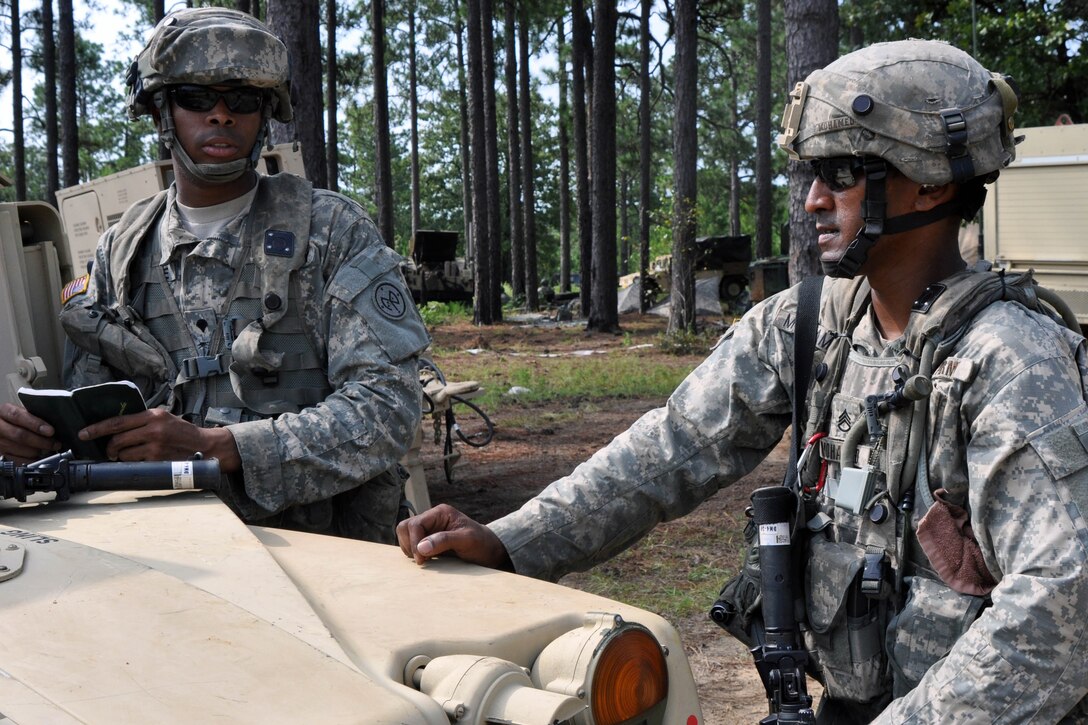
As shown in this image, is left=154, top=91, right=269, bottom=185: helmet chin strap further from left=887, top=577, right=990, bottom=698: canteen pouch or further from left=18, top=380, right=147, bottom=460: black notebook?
left=887, top=577, right=990, bottom=698: canteen pouch

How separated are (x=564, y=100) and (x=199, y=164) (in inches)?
1265

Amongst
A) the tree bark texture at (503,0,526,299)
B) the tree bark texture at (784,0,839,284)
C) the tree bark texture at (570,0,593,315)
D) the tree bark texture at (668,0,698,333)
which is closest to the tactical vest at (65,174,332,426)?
the tree bark texture at (784,0,839,284)

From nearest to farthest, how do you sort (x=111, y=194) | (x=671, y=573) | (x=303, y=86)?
1. (x=671, y=573)
2. (x=111, y=194)
3. (x=303, y=86)

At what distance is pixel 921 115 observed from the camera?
2.37 m

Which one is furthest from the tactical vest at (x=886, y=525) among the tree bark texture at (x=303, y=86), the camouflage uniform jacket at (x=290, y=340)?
the tree bark texture at (x=303, y=86)

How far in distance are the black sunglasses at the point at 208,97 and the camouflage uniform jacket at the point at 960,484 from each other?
1449 mm

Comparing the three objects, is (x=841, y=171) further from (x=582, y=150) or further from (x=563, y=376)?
(x=582, y=150)

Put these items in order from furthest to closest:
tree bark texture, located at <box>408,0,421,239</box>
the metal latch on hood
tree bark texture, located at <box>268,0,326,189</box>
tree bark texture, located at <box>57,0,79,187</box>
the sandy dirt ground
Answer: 1. tree bark texture, located at <box>408,0,421,239</box>
2. tree bark texture, located at <box>57,0,79,187</box>
3. tree bark texture, located at <box>268,0,326,189</box>
4. the sandy dirt ground
5. the metal latch on hood

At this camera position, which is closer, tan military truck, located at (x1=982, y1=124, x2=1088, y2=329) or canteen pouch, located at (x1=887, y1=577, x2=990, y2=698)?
canteen pouch, located at (x1=887, y1=577, x2=990, y2=698)

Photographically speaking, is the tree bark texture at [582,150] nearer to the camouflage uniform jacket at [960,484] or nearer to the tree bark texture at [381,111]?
Result: the tree bark texture at [381,111]

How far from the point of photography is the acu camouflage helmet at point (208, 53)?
10.6 ft

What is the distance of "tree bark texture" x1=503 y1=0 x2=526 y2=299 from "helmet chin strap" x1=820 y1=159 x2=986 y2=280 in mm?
25205

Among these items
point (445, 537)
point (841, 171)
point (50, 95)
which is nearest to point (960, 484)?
point (841, 171)

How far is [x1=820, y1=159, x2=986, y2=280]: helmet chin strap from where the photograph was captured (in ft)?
7.91
